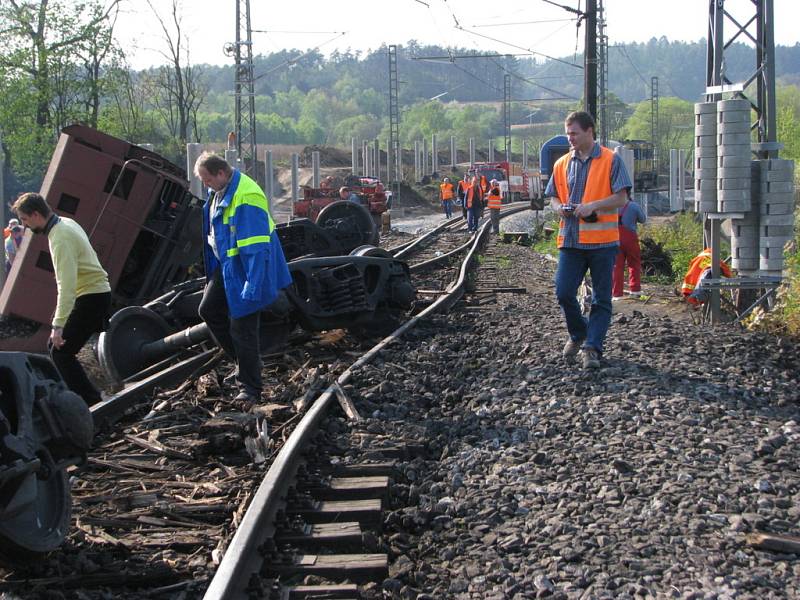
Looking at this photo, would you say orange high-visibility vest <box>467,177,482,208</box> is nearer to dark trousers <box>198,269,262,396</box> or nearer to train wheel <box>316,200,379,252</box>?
train wheel <box>316,200,379,252</box>

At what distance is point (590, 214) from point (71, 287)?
3896 mm

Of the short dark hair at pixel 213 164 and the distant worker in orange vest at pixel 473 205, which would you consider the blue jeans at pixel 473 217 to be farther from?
the short dark hair at pixel 213 164

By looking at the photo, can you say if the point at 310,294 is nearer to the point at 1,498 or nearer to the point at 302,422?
the point at 302,422

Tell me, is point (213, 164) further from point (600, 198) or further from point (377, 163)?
point (377, 163)

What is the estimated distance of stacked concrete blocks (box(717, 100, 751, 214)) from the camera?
33.6 ft

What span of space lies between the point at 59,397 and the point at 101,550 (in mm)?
717

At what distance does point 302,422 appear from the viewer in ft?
19.8

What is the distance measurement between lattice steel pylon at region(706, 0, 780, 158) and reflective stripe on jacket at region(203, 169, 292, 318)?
Result: 260 inches

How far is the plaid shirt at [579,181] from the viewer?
7.52 metres

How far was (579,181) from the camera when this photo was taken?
7.63m

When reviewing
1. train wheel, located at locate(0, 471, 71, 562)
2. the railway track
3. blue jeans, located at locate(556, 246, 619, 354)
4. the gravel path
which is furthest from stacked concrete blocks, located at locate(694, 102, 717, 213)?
train wheel, located at locate(0, 471, 71, 562)

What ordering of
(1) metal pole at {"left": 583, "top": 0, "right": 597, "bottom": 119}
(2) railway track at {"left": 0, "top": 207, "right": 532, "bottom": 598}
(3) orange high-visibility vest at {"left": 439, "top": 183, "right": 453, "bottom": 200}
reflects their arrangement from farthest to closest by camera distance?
(3) orange high-visibility vest at {"left": 439, "top": 183, "right": 453, "bottom": 200} → (1) metal pole at {"left": 583, "top": 0, "right": 597, "bottom": 119} → (2) railway track at {"left": 0, "top": 207, "right": 532, "bottom": 598}

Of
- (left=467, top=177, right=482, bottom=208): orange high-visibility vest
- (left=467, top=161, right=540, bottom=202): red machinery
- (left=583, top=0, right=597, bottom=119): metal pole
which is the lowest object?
(left=467, top=177, right=482, bottom=208): orange high-visibility vest

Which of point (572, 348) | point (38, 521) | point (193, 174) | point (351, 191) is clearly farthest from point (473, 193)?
point (38, 521)
